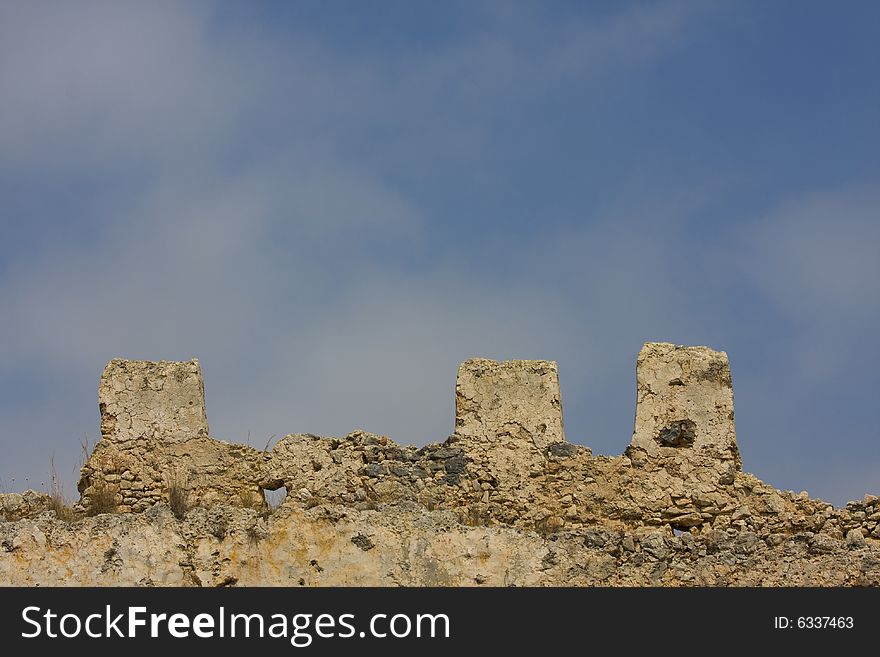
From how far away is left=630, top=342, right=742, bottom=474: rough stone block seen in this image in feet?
45.4

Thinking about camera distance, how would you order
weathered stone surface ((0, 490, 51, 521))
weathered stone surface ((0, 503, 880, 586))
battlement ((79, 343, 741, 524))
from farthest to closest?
battlement ((79, 343, 741, 524))
weathered stone surface ((0, 490, 51, 521))
weathered stone surface ((0, 503, 880, 586))

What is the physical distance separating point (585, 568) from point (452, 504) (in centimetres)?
117

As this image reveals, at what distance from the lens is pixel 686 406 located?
1394 cm

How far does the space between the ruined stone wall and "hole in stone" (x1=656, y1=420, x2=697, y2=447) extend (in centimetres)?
1

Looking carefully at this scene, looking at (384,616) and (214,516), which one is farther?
(214,516)

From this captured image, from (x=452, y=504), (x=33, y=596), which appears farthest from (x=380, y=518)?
(x=33, y=596)

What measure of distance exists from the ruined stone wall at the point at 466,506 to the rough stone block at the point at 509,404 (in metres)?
0.01

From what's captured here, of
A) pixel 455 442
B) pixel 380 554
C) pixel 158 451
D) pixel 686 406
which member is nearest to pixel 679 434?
pixel 686 406

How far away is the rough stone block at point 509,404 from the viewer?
13.8 m

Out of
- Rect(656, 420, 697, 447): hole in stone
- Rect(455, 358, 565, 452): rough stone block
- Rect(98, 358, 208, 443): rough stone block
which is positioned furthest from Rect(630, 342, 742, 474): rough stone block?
Rect(98, 358, 208, 443): rough stone block

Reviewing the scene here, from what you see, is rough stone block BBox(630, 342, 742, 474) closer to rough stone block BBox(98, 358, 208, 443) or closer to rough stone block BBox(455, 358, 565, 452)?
rough stone block BBox(455, 358, 565, 452)

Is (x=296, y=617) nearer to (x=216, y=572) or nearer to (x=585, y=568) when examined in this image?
(x=216, y=572)

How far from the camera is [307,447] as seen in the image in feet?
45.4

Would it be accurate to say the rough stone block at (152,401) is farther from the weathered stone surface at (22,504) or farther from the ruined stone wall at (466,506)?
the weathered stone surface at (22,504)
